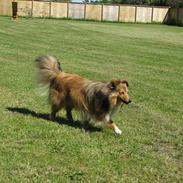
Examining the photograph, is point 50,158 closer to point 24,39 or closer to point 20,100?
point 20,100

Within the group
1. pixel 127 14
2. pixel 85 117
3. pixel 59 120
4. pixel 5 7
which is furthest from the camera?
pixel 127 14

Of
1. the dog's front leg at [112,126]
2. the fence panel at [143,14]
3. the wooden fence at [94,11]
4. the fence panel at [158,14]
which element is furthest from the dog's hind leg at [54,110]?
the fence panel at [158,14]

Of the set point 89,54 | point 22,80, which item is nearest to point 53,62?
point 22,80

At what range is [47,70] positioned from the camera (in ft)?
33.6

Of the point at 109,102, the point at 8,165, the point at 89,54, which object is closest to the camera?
the point at 8,165

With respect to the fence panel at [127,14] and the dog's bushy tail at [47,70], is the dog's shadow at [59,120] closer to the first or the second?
the dog's bushy tail at [47,70]

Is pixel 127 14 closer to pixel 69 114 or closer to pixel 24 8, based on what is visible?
pixel 24 8

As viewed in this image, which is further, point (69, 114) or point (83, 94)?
point (69, 114)

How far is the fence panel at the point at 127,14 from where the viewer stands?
63.7 metres

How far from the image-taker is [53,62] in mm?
10320

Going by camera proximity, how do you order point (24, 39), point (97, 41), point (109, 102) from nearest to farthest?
point (109, 102), point (24, 39), point (97, 41)

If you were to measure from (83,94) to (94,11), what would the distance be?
174ft

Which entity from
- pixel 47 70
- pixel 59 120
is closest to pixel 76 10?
pixel 47 70

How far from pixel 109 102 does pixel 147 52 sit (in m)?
17.6
